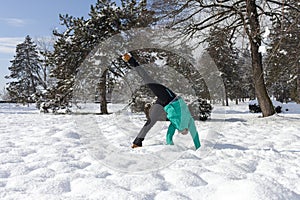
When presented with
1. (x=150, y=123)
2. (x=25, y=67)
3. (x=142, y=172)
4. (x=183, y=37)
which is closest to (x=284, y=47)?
(x=183, y=37)

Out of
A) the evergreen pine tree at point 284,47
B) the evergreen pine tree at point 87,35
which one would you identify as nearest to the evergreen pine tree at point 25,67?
the evergreen pine tree at point 87,35

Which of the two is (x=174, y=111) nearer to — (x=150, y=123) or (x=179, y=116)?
(x=179, y=116)

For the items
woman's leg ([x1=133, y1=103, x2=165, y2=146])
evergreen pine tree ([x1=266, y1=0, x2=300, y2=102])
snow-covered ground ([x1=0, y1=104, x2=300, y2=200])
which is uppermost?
evergreen pine tree ([x1=266, y1=0, x2=300, y2=102])

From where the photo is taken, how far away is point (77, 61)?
13.9 m

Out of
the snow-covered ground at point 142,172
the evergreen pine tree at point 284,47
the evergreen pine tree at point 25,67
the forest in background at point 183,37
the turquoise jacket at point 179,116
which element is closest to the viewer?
the snow-covered ground at point 142,172

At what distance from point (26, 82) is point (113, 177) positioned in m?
41.3

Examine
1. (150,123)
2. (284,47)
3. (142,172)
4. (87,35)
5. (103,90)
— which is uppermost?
(87,35)

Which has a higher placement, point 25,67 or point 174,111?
point 25,67

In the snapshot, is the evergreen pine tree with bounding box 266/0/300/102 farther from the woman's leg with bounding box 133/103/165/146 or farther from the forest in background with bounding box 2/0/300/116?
the woman's leg with bounding box 133/103/165/146

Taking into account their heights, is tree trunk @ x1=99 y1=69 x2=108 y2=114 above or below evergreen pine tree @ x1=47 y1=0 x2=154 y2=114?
below

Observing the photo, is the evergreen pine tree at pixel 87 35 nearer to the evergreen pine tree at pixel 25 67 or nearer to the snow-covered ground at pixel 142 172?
Answer: the snow-covered ground at pixel 142 172

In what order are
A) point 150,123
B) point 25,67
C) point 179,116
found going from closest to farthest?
point 179,116, point 150,123, point 25,67

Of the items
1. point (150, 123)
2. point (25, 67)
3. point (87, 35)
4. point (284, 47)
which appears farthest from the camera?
point (25, 67)

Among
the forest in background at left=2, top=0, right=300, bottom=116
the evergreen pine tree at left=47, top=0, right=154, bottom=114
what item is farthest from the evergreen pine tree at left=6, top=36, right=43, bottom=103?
the evergreen pine tree at left=47, top=0, right=154, bottom=114
